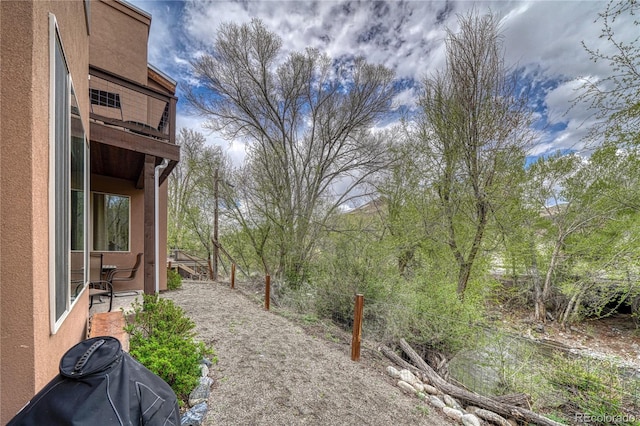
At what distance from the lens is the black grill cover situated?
2.86 ft

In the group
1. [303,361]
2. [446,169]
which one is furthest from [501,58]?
[303,361]

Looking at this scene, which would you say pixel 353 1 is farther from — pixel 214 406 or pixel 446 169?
pixel 214 406

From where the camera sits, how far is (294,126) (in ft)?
30.2

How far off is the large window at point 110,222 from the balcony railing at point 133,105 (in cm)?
185

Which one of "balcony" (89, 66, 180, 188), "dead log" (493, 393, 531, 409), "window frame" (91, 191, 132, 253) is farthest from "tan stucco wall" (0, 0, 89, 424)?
"window frame" (91, 191, 132, 253)

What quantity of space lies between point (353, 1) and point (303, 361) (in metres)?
8.38

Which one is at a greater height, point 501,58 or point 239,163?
point 501,58

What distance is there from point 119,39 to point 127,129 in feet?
9.03

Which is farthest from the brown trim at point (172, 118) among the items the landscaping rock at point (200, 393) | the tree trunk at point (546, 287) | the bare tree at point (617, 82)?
the tree trunk at point (546, 287)

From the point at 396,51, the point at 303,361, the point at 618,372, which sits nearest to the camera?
the point at 618,372

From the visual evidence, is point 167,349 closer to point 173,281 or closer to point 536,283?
point 173,281

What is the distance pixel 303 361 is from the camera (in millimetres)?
3652

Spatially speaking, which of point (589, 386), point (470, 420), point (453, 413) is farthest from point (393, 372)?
point (589, 386)

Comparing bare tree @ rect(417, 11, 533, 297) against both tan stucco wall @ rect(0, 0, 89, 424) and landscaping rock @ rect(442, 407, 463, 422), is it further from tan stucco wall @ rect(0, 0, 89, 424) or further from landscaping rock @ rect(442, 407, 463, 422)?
tan stucco wall @ rect(0, 0, 89, 424)
